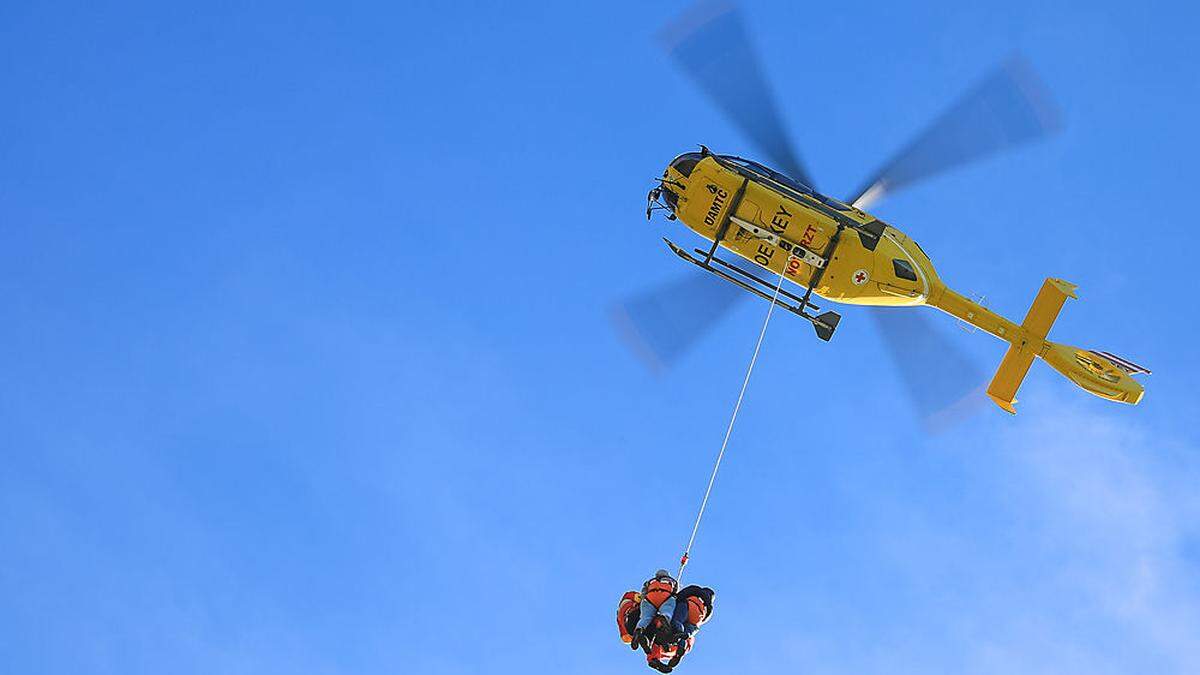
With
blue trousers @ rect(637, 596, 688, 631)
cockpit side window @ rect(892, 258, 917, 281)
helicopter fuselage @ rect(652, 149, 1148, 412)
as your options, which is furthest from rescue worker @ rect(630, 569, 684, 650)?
cockpit side window @ rect(892, 258, 917, 281)

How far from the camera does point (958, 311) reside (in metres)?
22.6

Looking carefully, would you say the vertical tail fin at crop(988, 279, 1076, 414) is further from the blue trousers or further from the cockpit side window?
the blue trousers

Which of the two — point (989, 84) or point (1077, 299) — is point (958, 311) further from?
point (989, 84)

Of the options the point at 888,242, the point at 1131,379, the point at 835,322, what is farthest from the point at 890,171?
the point at 1131,379

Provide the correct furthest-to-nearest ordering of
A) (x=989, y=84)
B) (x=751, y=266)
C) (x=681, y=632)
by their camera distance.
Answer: (x=751, y=266)
(x=989, y=84)
(x=681, y=632)

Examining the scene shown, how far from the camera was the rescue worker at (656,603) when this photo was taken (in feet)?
55.8

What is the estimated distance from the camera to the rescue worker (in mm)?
17000

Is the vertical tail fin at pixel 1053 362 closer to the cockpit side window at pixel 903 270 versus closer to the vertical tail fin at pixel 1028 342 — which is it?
the vertical tail fin at pixel 1028 342

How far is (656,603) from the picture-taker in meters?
17.2

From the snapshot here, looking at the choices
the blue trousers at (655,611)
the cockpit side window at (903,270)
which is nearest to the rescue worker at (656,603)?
the blue trousers at (655,611)

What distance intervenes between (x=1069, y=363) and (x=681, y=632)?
33.2 ft

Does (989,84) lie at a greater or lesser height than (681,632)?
greater

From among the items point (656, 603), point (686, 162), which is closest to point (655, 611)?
point (656, 603)

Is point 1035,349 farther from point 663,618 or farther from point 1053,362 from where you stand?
point 663,618
